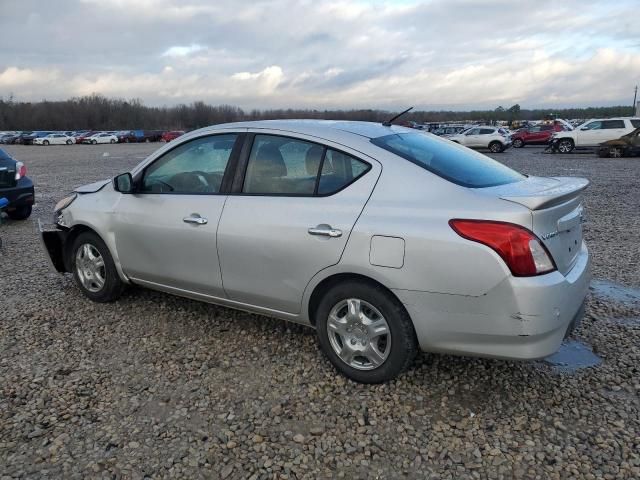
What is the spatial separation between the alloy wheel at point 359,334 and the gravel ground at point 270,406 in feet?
0.60

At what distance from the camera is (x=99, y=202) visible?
455 centimetres

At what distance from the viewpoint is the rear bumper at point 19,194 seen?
8516mm

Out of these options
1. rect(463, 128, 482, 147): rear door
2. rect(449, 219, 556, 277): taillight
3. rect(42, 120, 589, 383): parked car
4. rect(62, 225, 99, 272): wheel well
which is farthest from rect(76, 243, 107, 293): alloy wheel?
rect(463, 128, 482, 147): rear door

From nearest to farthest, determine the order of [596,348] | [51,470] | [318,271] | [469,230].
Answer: [51,470]
[469,230]
[318,271]
[596,348]

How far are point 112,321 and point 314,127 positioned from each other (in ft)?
7.72

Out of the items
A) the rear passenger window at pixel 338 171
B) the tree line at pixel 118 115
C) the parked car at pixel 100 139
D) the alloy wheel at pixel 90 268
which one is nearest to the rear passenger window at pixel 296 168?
the rear passenger window at pixel 338 171

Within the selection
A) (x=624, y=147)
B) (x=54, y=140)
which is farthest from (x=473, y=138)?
(x=54, y=140)

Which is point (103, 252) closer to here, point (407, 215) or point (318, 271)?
point (318, 271)

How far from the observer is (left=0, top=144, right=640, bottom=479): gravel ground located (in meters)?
2.64

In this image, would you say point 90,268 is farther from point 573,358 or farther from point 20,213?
point 20,213

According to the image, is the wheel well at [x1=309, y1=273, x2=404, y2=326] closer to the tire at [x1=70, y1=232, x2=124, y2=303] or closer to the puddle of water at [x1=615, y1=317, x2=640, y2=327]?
the tire at [x1=70, y1=232, x2=124, y2=303]

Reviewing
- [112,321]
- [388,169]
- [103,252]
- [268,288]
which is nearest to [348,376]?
[268,288]

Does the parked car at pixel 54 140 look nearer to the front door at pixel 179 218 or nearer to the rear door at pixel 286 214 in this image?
the front door at pixel 179 218

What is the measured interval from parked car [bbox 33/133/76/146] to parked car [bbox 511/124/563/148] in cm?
5056
